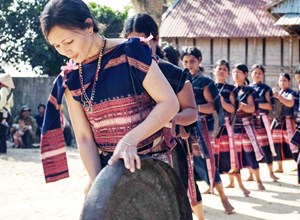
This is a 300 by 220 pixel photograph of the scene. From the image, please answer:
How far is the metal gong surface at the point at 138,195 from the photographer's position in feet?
8.05

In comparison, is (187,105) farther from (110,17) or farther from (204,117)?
(110,17)

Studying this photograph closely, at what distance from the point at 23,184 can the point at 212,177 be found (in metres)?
3.23

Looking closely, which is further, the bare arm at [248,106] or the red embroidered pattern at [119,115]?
the bare arm at [248,106]

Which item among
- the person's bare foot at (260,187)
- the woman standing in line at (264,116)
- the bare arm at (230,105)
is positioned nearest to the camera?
the bare arm at (230,105)

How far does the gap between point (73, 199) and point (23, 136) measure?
7289 millimetres

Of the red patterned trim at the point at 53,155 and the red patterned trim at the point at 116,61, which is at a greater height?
the red patterned trim at the point at 116,61

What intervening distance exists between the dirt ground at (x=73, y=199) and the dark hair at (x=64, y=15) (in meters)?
3.91

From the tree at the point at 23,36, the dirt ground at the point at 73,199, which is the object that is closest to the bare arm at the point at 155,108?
the dirt ground at the point at 73,199

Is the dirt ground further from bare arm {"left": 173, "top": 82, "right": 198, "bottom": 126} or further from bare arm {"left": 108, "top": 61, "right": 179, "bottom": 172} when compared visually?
bare arm {"left": 108, "top": 61, "right": 179, "bottom": 172}

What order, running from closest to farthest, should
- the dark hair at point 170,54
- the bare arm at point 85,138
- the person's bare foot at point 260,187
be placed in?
the bare arm at point 85,138, the dark hair at point 170,54, the person's bare foot at point 260,187

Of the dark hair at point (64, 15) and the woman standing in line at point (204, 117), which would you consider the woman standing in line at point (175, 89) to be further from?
the woman standing in line at point (204, 117)

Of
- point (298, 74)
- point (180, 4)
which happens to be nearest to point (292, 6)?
point (298, 74)

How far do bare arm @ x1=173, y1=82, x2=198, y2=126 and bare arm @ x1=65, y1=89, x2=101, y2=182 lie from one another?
637mm

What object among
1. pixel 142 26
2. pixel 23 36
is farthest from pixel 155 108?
pixel 23 36
